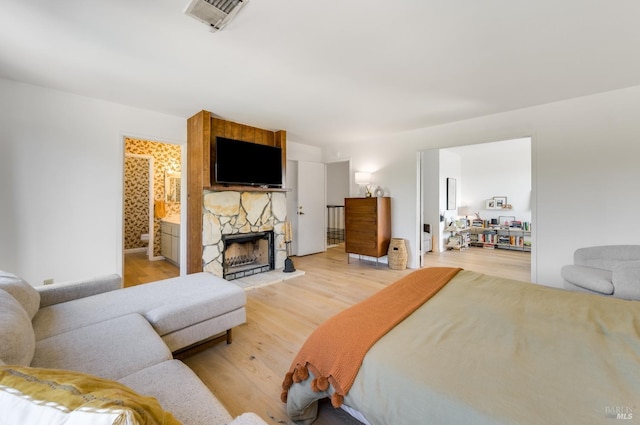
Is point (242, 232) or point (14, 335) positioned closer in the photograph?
point (14, 335)

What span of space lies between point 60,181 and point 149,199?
2239 mm

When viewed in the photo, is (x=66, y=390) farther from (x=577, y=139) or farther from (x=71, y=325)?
(x=577, y=139)

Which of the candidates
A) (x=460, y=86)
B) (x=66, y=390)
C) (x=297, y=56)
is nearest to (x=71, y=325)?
(x=66, y=390)

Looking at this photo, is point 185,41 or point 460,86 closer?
point 185,41

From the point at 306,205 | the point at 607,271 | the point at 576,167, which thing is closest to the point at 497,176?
the point at 576,167

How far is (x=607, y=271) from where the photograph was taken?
261cm

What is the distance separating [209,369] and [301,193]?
3938 mm

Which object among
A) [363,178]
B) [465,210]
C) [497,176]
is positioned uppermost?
[497,176]

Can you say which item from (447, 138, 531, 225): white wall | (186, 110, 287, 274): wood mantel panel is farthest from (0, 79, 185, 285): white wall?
(447, 138, 531, 225): white wall

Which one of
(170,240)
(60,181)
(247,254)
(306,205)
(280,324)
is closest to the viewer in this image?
(280,324)

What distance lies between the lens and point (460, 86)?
2.73 metres

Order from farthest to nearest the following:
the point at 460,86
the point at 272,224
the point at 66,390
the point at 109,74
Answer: the point at 272,224, the point at 460,86, the point at 109,74, the point at 66,390

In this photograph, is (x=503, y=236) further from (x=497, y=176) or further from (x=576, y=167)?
(x=576, y=167)

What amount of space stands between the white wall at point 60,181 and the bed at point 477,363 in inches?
126
